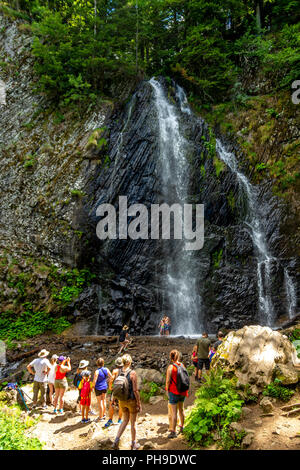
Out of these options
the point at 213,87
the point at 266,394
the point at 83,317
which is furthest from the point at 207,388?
the point at 213,87

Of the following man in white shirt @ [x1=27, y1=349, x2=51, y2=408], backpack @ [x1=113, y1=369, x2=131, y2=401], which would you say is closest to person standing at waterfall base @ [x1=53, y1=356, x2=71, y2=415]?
man in white shirt @ [x1=27, y1=349, x2=51, y2=408]

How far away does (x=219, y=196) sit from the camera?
728 inches

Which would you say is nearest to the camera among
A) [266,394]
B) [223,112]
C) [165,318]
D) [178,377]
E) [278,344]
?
[178,377]

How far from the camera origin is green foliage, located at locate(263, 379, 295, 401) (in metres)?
5.20

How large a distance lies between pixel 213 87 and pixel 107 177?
11618mm

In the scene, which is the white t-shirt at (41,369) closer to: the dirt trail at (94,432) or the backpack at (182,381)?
the dirt trail at (94,432)

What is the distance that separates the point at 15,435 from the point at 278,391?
4.72 m

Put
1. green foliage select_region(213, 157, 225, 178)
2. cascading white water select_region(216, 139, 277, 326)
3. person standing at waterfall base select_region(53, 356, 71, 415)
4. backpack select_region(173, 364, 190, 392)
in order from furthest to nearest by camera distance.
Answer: green foliage select_region(213, 157, 225, 178)
cascading white water select_region(216, 139, 277, 326)
person standing at waterfall base select_region(53, 356, 71, 415)
backpack select_region(173, 364, 190, 392)

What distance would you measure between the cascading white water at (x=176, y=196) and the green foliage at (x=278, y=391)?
10.8 meters

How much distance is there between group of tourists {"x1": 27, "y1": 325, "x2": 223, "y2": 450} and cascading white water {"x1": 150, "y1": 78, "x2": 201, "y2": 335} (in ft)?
25.6

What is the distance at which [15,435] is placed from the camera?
495cm

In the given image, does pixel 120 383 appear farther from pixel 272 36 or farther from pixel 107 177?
pixel 272 36

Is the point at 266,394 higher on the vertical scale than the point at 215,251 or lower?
lower

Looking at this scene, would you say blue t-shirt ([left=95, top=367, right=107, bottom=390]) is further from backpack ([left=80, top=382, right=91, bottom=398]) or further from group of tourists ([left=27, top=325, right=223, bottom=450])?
backpack ([left=80, top=382, right=91, bottom=398])
